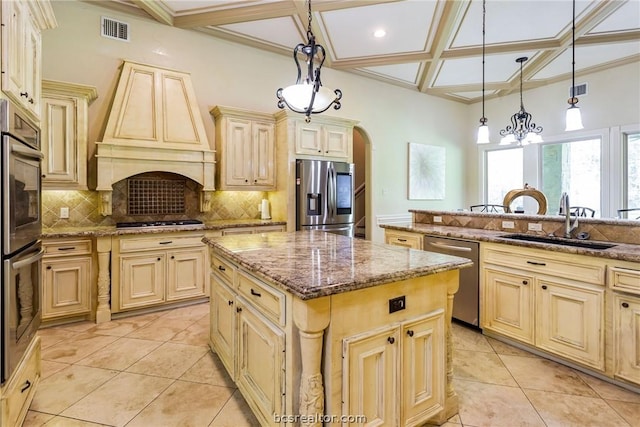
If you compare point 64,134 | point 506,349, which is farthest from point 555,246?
point 64,134

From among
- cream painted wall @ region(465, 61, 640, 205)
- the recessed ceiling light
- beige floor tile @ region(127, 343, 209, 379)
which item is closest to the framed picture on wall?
cream painted wall @ region(465, 61, 640, 205)

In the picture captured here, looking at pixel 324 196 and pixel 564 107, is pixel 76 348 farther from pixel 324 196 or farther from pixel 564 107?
pixel 564 107

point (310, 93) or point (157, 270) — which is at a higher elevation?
point (310, 93)

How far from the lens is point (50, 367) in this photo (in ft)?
7.74

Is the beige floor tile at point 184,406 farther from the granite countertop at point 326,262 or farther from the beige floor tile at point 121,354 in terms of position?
the granite countertop at point 326,262

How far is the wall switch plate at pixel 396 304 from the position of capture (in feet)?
4.91

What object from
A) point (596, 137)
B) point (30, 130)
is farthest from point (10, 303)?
point (596, 137)

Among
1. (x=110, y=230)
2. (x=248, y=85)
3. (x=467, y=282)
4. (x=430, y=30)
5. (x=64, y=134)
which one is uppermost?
(x=430, y=30)

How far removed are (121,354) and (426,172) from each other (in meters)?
5.82

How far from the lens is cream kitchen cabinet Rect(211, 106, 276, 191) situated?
4008mm

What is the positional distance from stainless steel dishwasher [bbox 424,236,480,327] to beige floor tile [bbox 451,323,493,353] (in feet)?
0.27

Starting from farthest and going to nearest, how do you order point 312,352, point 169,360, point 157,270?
point 157,270
point 169,360
point 312,352

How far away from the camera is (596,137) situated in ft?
17.3

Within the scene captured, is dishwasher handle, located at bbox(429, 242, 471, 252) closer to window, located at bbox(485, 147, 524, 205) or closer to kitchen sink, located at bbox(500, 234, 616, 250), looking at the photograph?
kitchen sink, located at bbox(500, 234, 616, 250)
